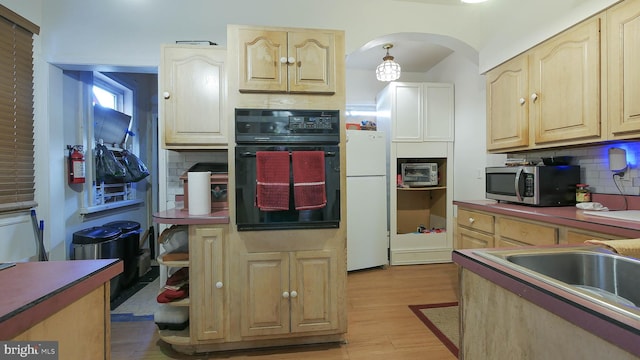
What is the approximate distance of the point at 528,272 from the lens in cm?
73

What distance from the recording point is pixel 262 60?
179 centimetres

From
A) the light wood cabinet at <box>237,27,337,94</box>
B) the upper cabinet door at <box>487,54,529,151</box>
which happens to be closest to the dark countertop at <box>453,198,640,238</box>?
the upper cabinet door at <box>487,54,529,151</box>

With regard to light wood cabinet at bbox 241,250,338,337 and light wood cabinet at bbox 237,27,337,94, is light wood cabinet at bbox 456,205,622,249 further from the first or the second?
light wood cabinet at bbox 237,27,337,94

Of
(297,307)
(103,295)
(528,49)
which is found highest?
(528,49)

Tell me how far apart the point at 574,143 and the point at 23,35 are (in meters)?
4.02

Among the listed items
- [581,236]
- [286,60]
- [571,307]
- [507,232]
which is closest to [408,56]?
[286,60]

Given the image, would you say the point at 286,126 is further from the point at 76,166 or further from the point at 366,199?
the point at 76,166

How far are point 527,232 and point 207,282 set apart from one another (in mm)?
2067

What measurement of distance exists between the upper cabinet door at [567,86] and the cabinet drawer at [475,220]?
703mm

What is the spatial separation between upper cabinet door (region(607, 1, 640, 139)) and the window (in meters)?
3.88

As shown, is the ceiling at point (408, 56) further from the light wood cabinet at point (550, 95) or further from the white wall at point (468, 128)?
the light wood cabinet at point (550, 95)

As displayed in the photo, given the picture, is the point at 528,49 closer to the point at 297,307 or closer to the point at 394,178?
the point at 394,178

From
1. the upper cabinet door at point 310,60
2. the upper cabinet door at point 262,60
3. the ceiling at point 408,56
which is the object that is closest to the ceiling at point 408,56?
the ceiling at point 408,56

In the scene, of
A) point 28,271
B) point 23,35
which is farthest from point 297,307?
point 23,35
